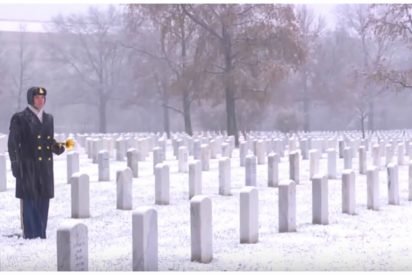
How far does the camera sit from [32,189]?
26.6ft

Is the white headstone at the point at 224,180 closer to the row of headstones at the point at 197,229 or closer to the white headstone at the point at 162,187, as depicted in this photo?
the white headstone at the point at 162,187

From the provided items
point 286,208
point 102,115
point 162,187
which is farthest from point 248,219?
point 102,115

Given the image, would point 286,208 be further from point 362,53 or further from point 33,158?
point 362,53

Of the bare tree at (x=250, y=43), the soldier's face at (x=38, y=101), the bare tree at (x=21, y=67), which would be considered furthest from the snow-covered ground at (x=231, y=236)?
the bare tree at (x=21, y=67)

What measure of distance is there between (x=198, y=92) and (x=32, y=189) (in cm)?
1833

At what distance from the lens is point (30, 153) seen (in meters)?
8.15

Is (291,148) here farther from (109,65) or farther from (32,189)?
(109,65)

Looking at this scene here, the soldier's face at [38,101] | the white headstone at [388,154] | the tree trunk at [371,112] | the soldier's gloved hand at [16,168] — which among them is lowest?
the white headstone at [388,154]

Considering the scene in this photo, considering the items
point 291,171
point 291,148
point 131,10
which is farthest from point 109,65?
point 291,171

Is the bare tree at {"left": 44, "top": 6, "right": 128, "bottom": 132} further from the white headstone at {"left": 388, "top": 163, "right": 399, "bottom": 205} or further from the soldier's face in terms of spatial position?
the soldier's face

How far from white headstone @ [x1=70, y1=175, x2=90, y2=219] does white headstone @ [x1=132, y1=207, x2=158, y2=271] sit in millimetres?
3326

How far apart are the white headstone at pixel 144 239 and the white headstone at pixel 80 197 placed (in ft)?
10.9

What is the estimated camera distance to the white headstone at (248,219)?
26.1ft

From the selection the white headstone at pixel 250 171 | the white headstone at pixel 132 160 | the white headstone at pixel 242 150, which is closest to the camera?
the white headstone at pixel 250 171
